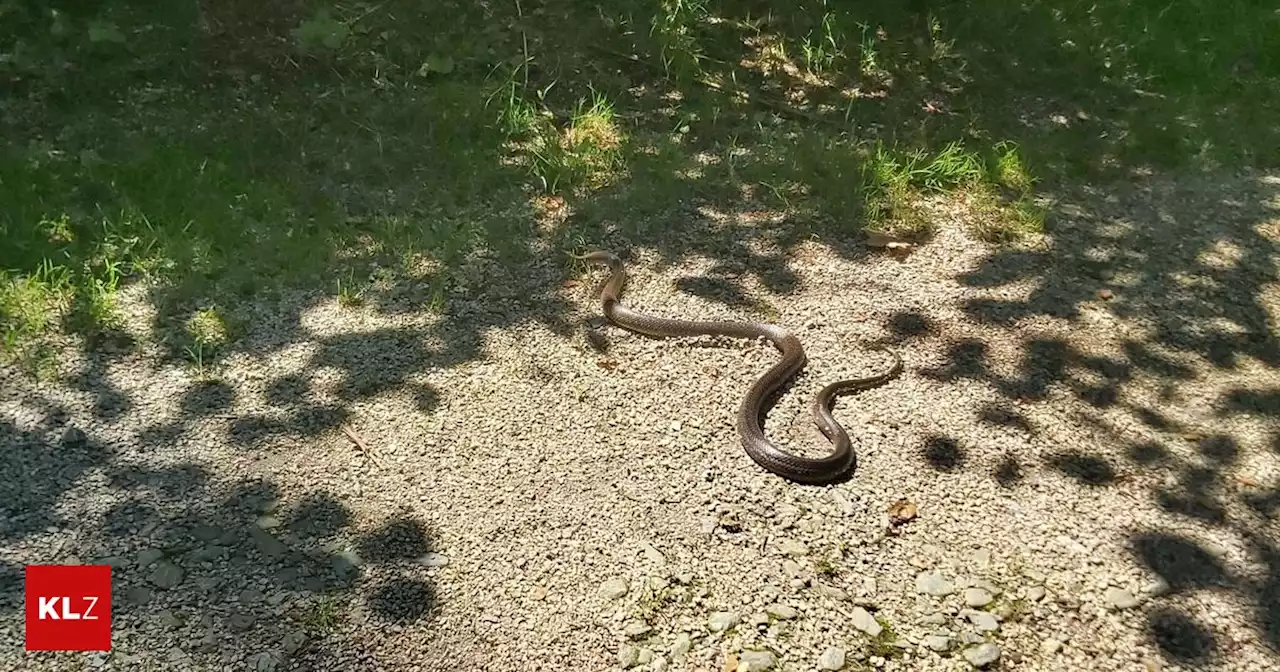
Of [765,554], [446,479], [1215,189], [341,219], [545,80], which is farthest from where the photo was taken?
[545,80]

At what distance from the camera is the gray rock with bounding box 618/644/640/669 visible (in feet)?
11.0

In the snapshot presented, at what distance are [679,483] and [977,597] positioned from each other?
1.20 meters

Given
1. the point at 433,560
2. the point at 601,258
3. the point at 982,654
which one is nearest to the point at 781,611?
the point at 982,654

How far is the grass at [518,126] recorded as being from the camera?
17.1 feet

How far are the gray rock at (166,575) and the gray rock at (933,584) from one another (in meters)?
2.64

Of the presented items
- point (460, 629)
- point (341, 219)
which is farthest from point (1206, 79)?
point (460, 629)

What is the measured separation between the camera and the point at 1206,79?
7254mm

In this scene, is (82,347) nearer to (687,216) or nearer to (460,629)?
(460,629)

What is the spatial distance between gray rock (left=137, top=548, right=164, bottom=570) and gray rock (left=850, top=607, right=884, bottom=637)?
97.9 inches

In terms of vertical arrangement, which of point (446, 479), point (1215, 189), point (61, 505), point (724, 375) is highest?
point (1215, 189)

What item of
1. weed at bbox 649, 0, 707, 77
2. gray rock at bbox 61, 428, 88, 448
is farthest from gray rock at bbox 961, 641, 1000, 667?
weed at bbox 649, 0, 707, 77

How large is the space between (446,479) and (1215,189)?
5.04m

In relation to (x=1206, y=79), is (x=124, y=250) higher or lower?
lower

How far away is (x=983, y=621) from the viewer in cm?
350
